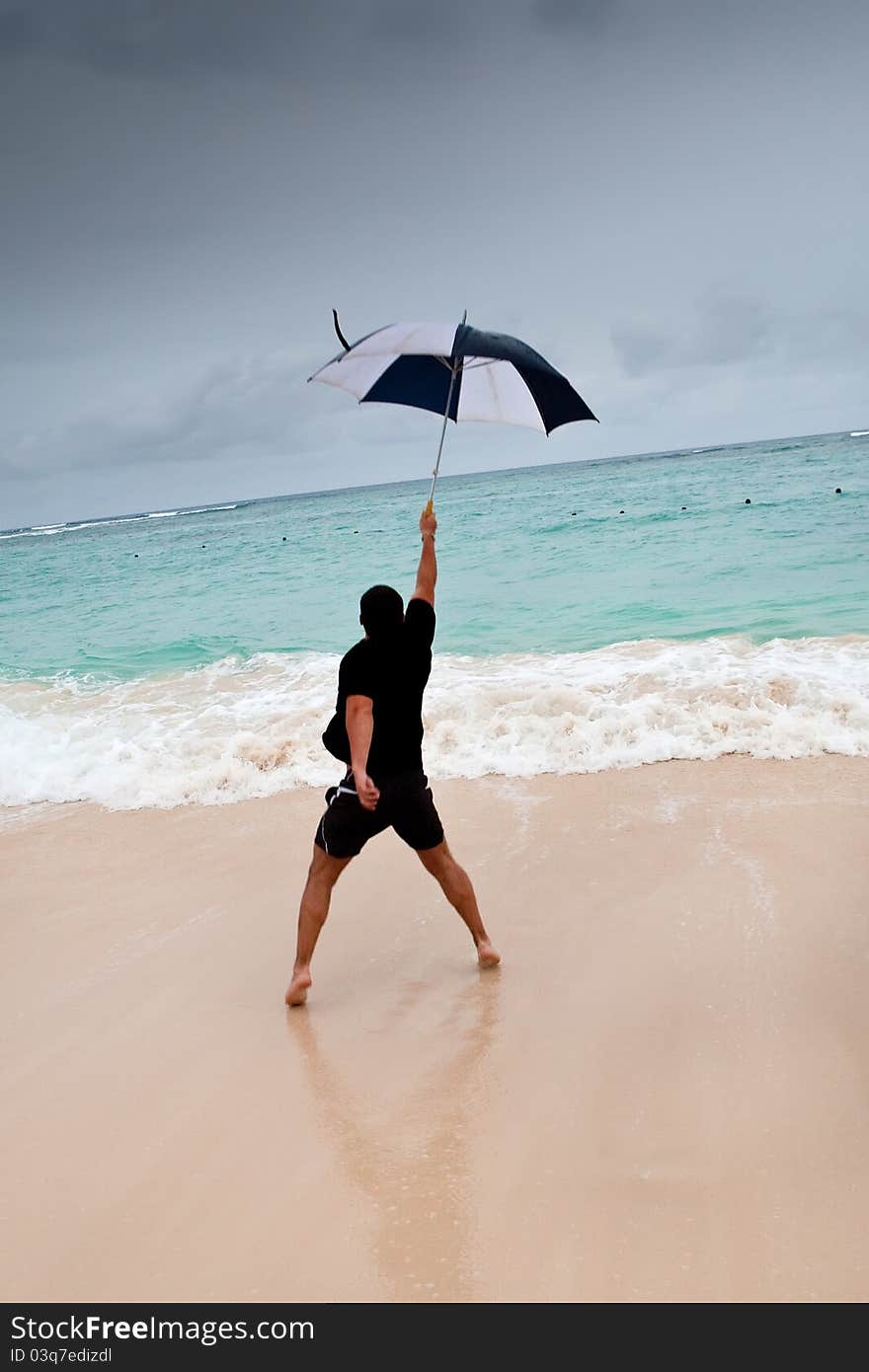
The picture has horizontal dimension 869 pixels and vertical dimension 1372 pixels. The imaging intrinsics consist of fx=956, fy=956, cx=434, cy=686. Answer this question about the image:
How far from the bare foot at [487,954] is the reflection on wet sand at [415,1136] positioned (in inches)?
4.9

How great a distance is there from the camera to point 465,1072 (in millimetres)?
3479

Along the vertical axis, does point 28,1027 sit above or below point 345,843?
below

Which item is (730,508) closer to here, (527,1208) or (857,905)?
(857,905)

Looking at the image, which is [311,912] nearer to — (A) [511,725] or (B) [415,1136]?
(B) [415,1136]

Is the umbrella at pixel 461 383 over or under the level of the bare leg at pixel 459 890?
over

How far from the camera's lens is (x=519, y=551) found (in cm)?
2211

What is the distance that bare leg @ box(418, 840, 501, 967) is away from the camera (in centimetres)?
405

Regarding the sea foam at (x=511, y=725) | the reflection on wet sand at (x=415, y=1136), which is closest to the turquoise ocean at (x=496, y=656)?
the sea foam at (x=511, y=725)

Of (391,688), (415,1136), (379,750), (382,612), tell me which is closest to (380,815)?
(379,750)

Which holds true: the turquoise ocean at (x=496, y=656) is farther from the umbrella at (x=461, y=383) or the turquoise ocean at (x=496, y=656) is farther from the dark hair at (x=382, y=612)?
the dark hair at (x=382, y=612)

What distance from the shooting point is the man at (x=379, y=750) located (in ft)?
12.2

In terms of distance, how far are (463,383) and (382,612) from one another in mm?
1342

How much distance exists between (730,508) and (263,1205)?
25079 millimetres

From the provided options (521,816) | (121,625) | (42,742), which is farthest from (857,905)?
(121,625)
